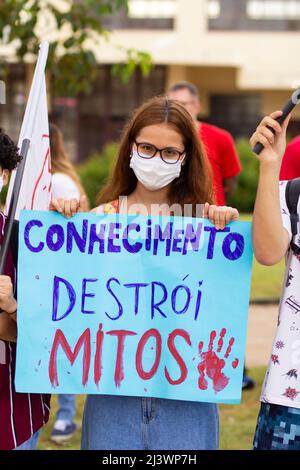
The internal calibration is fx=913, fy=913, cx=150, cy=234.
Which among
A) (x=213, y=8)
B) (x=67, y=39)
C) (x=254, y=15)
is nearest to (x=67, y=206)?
(x=67, y=39)

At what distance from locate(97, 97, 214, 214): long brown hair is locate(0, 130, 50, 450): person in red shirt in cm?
42

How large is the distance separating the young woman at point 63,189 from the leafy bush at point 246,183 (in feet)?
53.4

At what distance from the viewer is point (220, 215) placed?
115 inches

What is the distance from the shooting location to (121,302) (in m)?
2.97

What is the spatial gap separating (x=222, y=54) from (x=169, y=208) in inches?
970

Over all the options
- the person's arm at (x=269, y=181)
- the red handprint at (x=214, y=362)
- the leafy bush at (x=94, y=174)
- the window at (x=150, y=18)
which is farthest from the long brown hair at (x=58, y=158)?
the window at (x=150, y=18)

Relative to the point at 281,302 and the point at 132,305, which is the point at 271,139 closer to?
the point at 281,302

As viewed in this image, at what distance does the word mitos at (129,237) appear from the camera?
9.70ft

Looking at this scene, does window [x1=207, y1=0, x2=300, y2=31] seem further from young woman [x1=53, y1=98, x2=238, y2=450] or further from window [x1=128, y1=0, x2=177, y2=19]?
young woman [x1=53, y1=98, x2=238, y2=450]

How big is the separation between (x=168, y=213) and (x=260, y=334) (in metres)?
5.98

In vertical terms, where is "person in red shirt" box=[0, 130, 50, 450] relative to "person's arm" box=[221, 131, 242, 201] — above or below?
below

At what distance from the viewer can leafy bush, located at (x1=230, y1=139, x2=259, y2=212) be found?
21.8 meters

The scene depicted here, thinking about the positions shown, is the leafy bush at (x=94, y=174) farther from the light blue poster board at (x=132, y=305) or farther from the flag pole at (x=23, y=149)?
the light blue poster board at (x=132, y=305)

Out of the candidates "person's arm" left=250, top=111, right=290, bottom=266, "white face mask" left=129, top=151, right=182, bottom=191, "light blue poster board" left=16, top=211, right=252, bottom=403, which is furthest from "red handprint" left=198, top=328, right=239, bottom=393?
"white face mask" left=129, top=151, right=182, bottom=191
